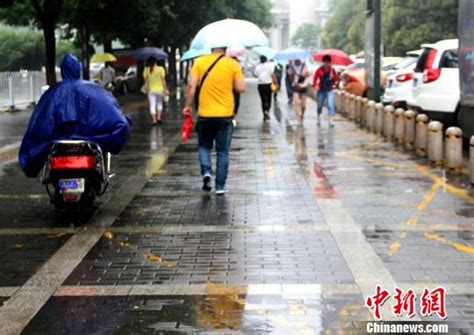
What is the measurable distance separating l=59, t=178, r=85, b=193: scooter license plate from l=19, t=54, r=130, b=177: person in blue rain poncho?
432 millimetres

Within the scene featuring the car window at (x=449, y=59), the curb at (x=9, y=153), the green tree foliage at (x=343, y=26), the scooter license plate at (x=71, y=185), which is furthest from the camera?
the green tree foliage at (x=343, y=26)

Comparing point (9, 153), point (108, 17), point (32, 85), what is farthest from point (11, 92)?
point (9, 153)

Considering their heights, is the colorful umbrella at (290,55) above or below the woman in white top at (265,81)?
above

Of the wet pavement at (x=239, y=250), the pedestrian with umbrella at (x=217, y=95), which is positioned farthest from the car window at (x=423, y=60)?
the pedestrian with umbrella at (x=217, y=95)

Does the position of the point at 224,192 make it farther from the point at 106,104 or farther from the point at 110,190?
the point at 106,104

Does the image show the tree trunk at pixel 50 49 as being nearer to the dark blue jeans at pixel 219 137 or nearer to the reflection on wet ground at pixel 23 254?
the dark blue jeans at pixel 219 137

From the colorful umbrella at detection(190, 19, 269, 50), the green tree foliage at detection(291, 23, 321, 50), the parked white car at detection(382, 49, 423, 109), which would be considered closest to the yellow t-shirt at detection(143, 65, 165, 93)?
the colorful umbrella at detection(190, 19, 269, 50)

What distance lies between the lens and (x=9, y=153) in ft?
47.5

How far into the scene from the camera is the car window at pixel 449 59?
1489 centimetres

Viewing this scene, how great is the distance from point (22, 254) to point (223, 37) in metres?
4.14

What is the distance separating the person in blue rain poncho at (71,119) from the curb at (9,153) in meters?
5.36

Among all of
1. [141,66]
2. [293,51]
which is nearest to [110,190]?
[293,51]

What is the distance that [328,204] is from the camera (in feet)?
29.9

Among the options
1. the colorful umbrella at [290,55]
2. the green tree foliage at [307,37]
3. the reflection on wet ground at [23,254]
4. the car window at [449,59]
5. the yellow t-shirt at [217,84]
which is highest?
the green tree foliage at [307,37]
